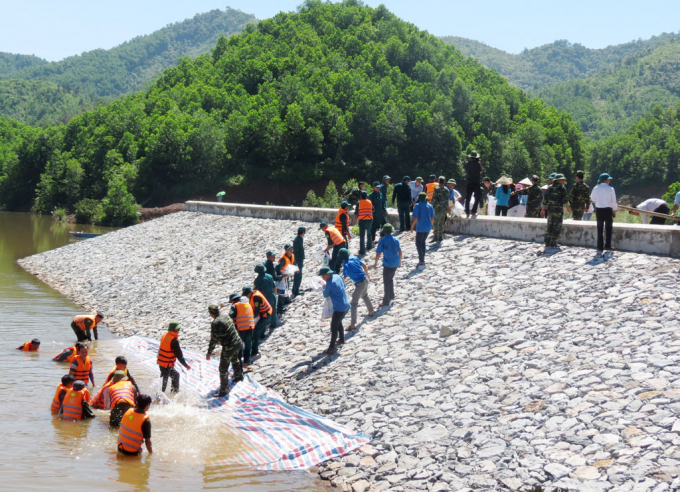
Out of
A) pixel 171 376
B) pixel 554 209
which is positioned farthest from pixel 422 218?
pixel 171 376

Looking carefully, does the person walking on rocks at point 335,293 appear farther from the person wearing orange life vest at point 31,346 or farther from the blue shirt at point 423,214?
the person wearing orange life vest at point 31,346

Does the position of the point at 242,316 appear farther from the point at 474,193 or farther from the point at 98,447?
the point at 474,193

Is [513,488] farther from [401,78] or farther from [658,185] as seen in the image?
[658,185]

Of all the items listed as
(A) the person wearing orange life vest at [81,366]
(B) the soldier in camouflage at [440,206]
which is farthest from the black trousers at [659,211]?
(A) the person wearing orange life vest at [81,366]

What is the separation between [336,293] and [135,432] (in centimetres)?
462

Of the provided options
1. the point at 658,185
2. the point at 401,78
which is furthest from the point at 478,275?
the point at 658,185

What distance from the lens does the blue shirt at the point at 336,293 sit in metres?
12.6

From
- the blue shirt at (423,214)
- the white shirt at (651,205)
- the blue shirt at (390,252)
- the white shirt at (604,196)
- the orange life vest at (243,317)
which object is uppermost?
the white shirt at (604,196)

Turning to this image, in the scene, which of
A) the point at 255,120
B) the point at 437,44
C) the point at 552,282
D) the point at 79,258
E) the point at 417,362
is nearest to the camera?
the point at 417,362

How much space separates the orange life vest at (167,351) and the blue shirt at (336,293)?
122 inches

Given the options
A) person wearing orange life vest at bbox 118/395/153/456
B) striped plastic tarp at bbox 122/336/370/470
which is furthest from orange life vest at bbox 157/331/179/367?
person wearing orange life vest at bbox 118/395/153/456

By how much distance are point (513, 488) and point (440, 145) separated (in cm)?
6475

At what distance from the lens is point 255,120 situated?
69.9 m

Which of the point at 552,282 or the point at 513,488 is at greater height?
the point at 552,282
